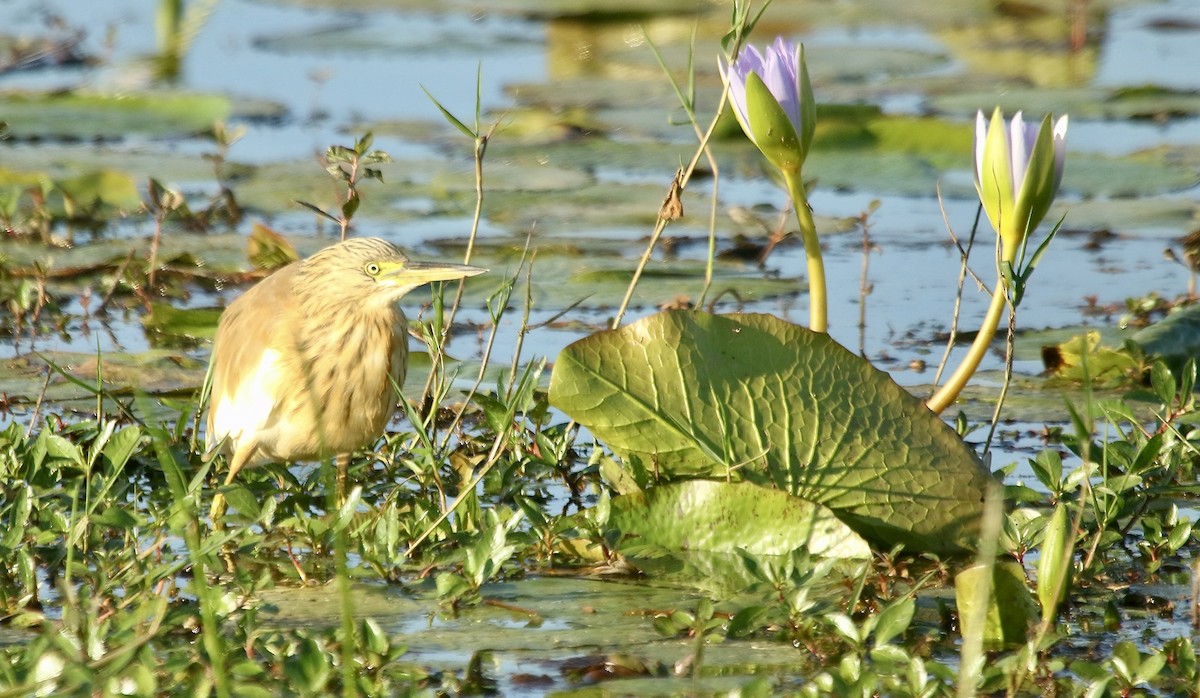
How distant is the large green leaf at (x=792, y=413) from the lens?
3.37 m

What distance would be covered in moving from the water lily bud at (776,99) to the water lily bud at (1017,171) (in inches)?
13.7

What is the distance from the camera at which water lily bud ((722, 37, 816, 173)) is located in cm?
336

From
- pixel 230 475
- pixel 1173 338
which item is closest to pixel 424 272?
pixel 230 475

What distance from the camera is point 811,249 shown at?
358cm

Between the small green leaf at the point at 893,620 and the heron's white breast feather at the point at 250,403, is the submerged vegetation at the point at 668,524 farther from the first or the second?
the heron's white breast feather at the point at 250,403

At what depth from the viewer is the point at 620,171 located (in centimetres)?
773

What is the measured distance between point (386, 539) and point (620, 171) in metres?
4.72

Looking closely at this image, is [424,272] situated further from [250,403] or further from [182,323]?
[182,323]

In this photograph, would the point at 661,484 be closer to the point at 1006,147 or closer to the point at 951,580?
the point at 951,580

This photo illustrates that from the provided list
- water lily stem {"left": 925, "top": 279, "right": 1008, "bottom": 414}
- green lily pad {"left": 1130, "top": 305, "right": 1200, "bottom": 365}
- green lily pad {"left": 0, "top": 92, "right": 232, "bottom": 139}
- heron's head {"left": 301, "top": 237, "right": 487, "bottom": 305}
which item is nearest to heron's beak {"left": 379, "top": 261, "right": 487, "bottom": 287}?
heron's head {"left": 301, "top": 237, "right": 487, "bottom": 305}

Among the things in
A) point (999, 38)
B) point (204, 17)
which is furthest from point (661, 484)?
point (204, 17)

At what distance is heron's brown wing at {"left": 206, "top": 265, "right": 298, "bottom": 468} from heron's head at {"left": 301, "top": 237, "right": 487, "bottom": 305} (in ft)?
0.30

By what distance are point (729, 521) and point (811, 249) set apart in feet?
2.00

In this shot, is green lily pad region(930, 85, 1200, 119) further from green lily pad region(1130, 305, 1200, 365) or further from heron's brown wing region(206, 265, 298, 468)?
heron's brown wing region(206, 265, 298, 468)
